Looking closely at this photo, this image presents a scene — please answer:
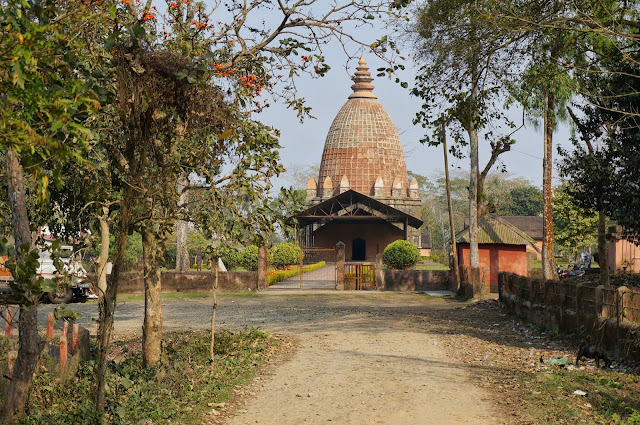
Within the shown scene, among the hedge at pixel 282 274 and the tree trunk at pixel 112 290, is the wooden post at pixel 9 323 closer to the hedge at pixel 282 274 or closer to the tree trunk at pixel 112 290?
the tree trunk at pixel 112 290

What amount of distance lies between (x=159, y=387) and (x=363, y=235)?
186 feet

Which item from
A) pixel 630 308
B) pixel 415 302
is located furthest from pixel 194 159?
pixel 415 302

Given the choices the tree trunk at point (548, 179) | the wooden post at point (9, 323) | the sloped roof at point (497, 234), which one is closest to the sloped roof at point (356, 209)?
the sloped roof at point (497, 234)

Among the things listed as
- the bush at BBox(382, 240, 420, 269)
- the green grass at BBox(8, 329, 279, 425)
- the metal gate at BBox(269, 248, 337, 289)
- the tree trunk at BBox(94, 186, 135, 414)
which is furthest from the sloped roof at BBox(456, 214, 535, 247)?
the tree trunk at BBox(94, 186, 135, 414)

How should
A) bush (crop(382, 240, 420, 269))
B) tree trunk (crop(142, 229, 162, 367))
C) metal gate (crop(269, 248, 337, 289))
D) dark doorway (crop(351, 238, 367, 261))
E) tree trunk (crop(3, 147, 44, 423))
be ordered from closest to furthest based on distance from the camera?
tree trunk (crop(3, 147, 44, 423)), tree trunk (crop(142, 229, 162, 367)), metal gate (crop(269, 248, 337, 289)), bush (crop(382, 240, 420, 269)), dark doorway (crop(351, 238, 367, 261))

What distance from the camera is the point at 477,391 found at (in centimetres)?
973

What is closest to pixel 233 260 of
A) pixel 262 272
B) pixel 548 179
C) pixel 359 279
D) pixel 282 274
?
pixel 282 274

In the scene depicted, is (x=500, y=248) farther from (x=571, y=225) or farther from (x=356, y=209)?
(x=356, y=209)

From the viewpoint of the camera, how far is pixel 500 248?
30.7m

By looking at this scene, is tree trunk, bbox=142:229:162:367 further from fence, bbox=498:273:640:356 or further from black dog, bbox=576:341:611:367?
fence, bbox=498:273:640:356

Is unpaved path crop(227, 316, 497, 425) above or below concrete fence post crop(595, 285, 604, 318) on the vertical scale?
below

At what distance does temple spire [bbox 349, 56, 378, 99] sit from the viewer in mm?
76688

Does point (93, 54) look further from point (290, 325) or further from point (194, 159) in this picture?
point (290, 325)

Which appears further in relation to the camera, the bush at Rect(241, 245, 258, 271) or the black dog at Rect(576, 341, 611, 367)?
the bush at Rect(241, 245, 258, 271)
